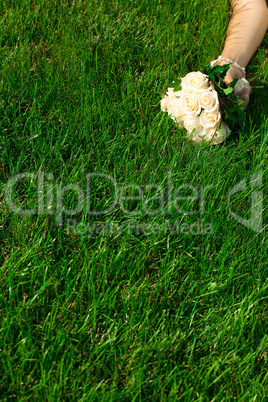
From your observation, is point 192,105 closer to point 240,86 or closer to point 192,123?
point 192,123

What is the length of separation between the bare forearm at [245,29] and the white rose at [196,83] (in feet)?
1.88

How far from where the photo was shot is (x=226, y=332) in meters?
1.70

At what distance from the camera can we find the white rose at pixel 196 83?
2.26 metres

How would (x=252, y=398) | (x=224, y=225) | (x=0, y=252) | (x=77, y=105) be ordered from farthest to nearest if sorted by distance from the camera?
(x=77, y=105) → (x=224, y=225) → (x=0, y=252) → (x=252, y=398)

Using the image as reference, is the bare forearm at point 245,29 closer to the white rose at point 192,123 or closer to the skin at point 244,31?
the skin at point 244,31

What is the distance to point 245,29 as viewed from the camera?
2885 millimetres

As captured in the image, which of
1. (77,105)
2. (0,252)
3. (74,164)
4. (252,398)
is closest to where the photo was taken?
(252,398)

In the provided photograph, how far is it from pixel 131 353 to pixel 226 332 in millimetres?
408

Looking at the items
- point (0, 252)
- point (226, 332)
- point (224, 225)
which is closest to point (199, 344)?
point (226, 332)

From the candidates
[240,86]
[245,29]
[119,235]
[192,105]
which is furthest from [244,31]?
[119,235]

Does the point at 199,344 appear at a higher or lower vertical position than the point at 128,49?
lower

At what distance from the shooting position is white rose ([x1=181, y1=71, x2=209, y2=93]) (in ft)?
7.41

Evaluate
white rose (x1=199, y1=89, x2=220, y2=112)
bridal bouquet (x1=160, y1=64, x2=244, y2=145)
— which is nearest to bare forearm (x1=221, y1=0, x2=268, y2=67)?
bridal bouquet (x1=160, y1=64, x2=244, y2=145)

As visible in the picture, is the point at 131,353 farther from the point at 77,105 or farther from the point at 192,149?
the point at 77,105
